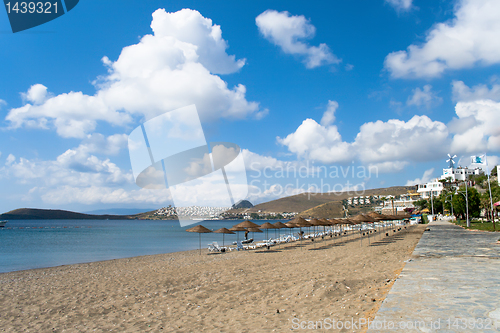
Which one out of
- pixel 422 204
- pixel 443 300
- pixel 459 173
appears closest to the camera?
pixel 443 300

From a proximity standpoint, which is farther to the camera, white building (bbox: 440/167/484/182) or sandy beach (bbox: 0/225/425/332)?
white building (bbox: 440/167/484/182)

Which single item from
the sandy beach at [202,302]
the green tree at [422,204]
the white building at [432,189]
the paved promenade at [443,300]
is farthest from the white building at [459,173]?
the paved promenade at [443,300]

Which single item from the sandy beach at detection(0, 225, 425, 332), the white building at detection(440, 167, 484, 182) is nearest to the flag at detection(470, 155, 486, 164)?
the sandy beach at detection(0, 225, 425, 332)

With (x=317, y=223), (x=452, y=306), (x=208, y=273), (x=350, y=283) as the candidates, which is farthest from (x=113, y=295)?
(x=317, y=223)

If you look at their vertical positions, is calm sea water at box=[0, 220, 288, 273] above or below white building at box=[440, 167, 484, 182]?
below

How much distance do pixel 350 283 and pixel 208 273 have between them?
6.12 metres

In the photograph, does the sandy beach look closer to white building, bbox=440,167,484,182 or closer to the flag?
the flag

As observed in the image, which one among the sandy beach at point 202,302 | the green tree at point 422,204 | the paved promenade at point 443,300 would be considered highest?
the paved promenade at point 443,300

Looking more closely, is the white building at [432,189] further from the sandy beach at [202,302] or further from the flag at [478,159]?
the sandy beach at [202,302]

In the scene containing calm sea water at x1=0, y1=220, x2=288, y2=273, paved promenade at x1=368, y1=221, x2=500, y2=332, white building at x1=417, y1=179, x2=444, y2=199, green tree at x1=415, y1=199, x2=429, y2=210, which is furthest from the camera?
white building at x1=417, y1=179, x2=444, y2=199

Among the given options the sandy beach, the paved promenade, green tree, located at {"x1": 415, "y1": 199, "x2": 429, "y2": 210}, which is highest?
the paved promenade

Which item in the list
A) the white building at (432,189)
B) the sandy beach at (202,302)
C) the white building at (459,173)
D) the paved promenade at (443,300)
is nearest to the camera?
the paved promenade at (443,300)

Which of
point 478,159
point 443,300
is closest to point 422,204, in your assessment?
point 478,159

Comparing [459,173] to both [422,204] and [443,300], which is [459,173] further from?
[443,300]
